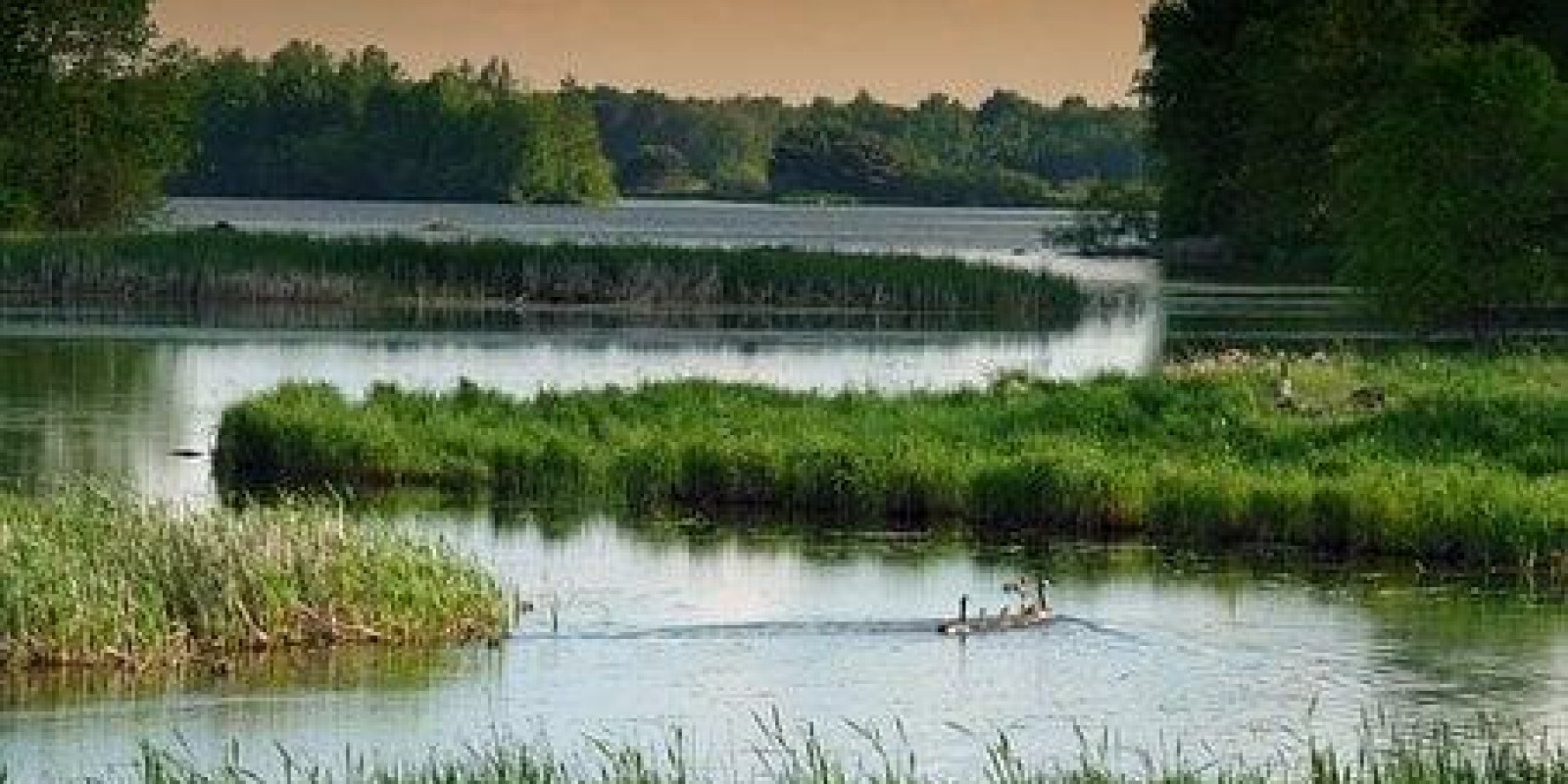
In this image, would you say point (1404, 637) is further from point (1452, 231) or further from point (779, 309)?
point (779, 309)

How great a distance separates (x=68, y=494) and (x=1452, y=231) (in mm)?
41180

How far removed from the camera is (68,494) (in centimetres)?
3062

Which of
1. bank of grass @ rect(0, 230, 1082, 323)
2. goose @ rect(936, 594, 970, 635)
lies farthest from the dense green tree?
goose @ rect(936, 594, 970, 635)

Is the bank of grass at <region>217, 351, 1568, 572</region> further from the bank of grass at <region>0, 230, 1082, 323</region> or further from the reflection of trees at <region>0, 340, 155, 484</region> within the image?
the bank of grass at <region>0, 230, 1082, 323</region>

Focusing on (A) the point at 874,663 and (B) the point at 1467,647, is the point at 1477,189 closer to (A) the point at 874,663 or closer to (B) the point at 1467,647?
(B) the point at 1467,647

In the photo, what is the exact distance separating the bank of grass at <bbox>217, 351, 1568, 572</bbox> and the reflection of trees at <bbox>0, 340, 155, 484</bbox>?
2.18 m

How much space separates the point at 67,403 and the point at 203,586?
2874cm

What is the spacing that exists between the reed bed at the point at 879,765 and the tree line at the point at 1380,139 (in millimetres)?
40904

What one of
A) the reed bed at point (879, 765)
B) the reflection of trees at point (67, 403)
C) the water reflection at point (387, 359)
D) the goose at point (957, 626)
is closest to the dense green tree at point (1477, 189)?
the water reflection at point (387, 359)

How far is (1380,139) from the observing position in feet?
231

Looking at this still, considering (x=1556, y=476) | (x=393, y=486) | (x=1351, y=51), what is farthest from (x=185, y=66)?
(x=1556, y=476)

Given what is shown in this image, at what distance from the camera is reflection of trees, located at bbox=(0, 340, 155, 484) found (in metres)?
46.4

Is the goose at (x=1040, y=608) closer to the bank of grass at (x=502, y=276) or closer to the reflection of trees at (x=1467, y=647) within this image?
the reflection of trees at (x=1467, y=647)

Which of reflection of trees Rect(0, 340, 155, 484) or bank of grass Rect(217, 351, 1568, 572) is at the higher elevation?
bank of grass Rect(217, 351, 1568, 572)
